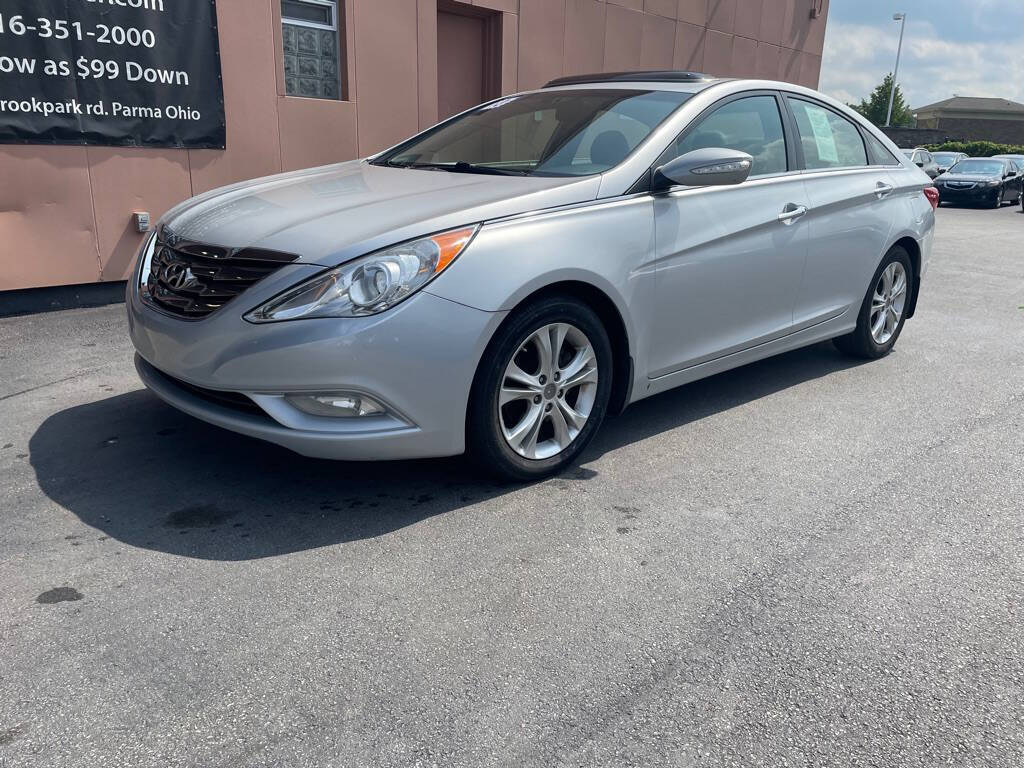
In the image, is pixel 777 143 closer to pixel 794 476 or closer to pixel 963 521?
pixel 794 476

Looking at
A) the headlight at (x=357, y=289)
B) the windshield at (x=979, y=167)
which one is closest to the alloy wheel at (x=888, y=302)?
the headlight at (x=357, y=289)

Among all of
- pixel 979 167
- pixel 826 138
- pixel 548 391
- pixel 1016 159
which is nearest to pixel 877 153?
pixel 826 138

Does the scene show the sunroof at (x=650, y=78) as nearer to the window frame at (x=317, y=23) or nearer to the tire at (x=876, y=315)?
the tire at (x=876, y=315)

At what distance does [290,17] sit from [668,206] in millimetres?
5446

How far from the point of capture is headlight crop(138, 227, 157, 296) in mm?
3647

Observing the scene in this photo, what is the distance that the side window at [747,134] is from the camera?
410 centimetres

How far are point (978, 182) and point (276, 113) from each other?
828 inches

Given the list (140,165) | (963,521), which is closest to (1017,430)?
(963,521)

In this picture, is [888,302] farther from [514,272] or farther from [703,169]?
[514,272]

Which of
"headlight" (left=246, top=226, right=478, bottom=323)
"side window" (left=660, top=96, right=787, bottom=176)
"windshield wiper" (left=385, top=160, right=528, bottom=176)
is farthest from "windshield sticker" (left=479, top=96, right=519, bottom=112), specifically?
"headlight" (left=246, top=226, right=478, bottom=323)

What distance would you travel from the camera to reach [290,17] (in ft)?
25.8

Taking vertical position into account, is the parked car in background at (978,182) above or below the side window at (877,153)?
below

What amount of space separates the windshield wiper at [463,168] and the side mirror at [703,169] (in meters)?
0.62

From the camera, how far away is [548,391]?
11.7 feet
